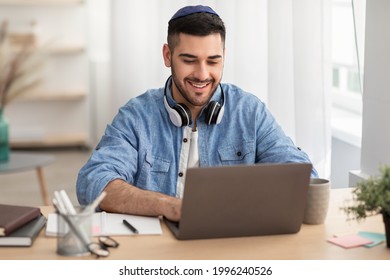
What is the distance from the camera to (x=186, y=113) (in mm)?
2420

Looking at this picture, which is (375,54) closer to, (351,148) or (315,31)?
(315,31)

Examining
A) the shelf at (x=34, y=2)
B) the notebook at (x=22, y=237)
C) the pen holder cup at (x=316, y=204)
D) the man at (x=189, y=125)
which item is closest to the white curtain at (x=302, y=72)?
the man at (x=189, y=125)

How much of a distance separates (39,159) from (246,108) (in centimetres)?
240

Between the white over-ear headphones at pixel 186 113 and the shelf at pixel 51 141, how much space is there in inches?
174

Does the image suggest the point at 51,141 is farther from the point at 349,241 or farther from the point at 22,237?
the point at 349,241

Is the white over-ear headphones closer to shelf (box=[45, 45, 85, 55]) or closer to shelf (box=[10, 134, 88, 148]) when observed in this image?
shelf (box=[45, 45, 85, 55])

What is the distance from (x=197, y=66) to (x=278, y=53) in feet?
3.53

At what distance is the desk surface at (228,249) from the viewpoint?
5.74ft

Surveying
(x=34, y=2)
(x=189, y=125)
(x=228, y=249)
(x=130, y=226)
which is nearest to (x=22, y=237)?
(x=130, y=226)

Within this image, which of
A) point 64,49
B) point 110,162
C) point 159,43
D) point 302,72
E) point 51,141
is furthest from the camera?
point 51,141

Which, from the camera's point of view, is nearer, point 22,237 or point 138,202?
point 22,237

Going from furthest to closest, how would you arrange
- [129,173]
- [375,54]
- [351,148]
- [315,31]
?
[351,148], [315,31], [375,54], [129,173]

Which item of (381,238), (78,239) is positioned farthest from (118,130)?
(381,238)

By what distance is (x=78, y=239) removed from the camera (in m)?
1.74
